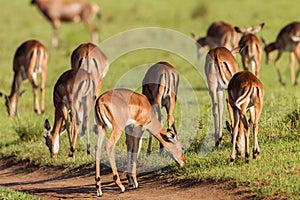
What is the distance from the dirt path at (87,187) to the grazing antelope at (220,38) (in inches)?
271

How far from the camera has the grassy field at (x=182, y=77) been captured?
7.56 m

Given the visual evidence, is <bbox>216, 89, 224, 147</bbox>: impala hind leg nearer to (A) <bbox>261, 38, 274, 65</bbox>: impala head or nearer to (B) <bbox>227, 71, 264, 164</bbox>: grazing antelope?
(B) <bbox>227, 71, 264, 164</bbox>: grazing antelope

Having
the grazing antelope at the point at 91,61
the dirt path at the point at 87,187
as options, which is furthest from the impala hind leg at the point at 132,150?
the grazing antelope at the point at 91,61

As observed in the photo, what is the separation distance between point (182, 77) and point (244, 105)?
25.3 feet

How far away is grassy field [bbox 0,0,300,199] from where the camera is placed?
24.8 feet

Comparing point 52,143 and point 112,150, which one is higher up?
point 52,143

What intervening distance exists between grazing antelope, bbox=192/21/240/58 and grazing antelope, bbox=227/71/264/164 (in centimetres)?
732

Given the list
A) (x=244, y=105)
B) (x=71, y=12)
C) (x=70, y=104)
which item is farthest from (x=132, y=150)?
(x=71, y=12)

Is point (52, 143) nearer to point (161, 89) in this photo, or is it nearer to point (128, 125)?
point (161, 89)

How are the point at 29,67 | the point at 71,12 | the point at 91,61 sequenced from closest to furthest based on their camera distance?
the point at 91,61 → the point at 29,67 → the point at 71,12

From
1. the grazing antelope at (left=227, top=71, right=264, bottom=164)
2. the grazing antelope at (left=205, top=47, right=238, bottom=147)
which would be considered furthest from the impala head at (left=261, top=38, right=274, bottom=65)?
the grazing antelope at (left=227, top=71, right=264, bottom=164)

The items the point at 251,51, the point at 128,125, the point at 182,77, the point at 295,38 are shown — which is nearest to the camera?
the point at 128,125

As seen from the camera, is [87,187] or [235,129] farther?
[87,187]

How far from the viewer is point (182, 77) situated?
15.1 m
